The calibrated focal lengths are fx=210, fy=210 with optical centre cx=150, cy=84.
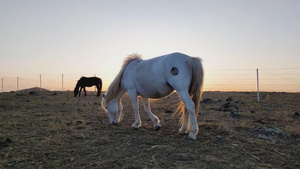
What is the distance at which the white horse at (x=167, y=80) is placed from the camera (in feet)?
14.5

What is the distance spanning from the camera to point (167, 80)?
4641 millimetres

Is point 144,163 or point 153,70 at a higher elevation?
point 153,70

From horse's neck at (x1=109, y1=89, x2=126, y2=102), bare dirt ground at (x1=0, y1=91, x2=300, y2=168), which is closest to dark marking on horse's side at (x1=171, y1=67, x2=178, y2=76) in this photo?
bare dirt ground at (x1=0, y1=91, x2=300, y2=168)

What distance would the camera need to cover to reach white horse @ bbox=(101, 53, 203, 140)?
441cm

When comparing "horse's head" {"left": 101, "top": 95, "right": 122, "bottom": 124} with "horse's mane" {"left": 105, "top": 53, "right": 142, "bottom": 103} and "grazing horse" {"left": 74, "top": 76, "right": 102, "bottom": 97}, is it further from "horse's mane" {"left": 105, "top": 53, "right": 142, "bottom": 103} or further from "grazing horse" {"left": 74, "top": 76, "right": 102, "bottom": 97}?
"grazing horse" {"left": 74, "top": 76, "right": 102, "bottom": 97}

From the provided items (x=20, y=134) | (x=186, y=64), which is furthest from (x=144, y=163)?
(x=20, y=134)

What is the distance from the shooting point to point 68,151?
11.4 feet

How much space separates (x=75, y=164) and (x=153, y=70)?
2712mm

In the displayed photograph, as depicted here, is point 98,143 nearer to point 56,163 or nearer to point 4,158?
point 56,163

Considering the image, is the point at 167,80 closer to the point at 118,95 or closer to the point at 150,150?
the point at 150,150

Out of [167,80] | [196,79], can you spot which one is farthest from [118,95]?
[196,79]

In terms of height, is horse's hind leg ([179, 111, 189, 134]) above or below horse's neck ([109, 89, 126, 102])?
below

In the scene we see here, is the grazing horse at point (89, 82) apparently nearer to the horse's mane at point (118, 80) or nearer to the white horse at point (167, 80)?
the horse's mane at point (118, 80)

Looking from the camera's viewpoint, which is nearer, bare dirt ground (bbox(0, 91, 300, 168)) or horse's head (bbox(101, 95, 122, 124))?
bare dirt ground (bbox(0, 91, 300, 168))
